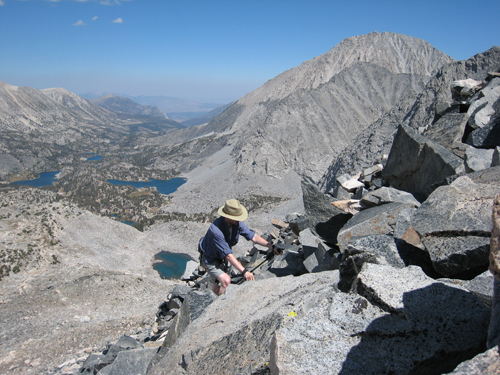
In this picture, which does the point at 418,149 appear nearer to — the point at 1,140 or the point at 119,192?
the point at 119,192

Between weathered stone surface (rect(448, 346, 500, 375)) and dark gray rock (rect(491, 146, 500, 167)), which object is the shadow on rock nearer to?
weathered stone surface (rect(448, 346, 500, 375))

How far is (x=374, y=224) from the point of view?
5.43 m

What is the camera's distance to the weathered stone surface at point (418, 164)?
662 centimetres

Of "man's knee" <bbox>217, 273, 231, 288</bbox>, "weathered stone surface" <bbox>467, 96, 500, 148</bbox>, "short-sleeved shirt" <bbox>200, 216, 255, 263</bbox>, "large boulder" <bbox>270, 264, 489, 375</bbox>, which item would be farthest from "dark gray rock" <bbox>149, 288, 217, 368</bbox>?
"weathered stone surface" <bbox>467, 96, 500, 148</bbox>

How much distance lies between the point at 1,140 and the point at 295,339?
205790 mm

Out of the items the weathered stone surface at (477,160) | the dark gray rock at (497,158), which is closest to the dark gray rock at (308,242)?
the weathered stone surface at (477,160)

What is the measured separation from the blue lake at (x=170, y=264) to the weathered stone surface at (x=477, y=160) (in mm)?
29847

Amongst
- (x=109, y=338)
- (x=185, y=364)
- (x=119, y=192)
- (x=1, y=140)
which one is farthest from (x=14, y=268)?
(x=1, y=140)

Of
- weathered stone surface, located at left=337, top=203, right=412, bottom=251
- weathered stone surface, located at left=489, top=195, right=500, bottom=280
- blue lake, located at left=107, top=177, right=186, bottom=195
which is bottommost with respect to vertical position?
blue lake, located at left=107, top=177, right=186, bottom=195

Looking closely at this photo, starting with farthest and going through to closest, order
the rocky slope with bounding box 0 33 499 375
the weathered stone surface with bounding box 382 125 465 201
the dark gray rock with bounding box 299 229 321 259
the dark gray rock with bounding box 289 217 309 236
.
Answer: the dark gray rock with bounding box 289 217 309 236, the dark gray rock with bounding box 299 229 321 259, the weathered stone surface with bounding box 382 125 465 201, the rocky slope with bounding box 0 33 499 375

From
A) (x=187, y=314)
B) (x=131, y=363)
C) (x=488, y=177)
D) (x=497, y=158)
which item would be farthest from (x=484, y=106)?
(x=131, y=363)

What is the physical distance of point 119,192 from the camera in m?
96.2

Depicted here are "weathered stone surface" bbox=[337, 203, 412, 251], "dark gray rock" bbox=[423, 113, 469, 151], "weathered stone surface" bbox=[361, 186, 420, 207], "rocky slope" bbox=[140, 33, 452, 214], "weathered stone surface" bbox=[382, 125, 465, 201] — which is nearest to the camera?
"weathered stone surface" bbox=[337, 203, 412, 251]

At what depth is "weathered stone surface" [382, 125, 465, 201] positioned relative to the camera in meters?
6.62
